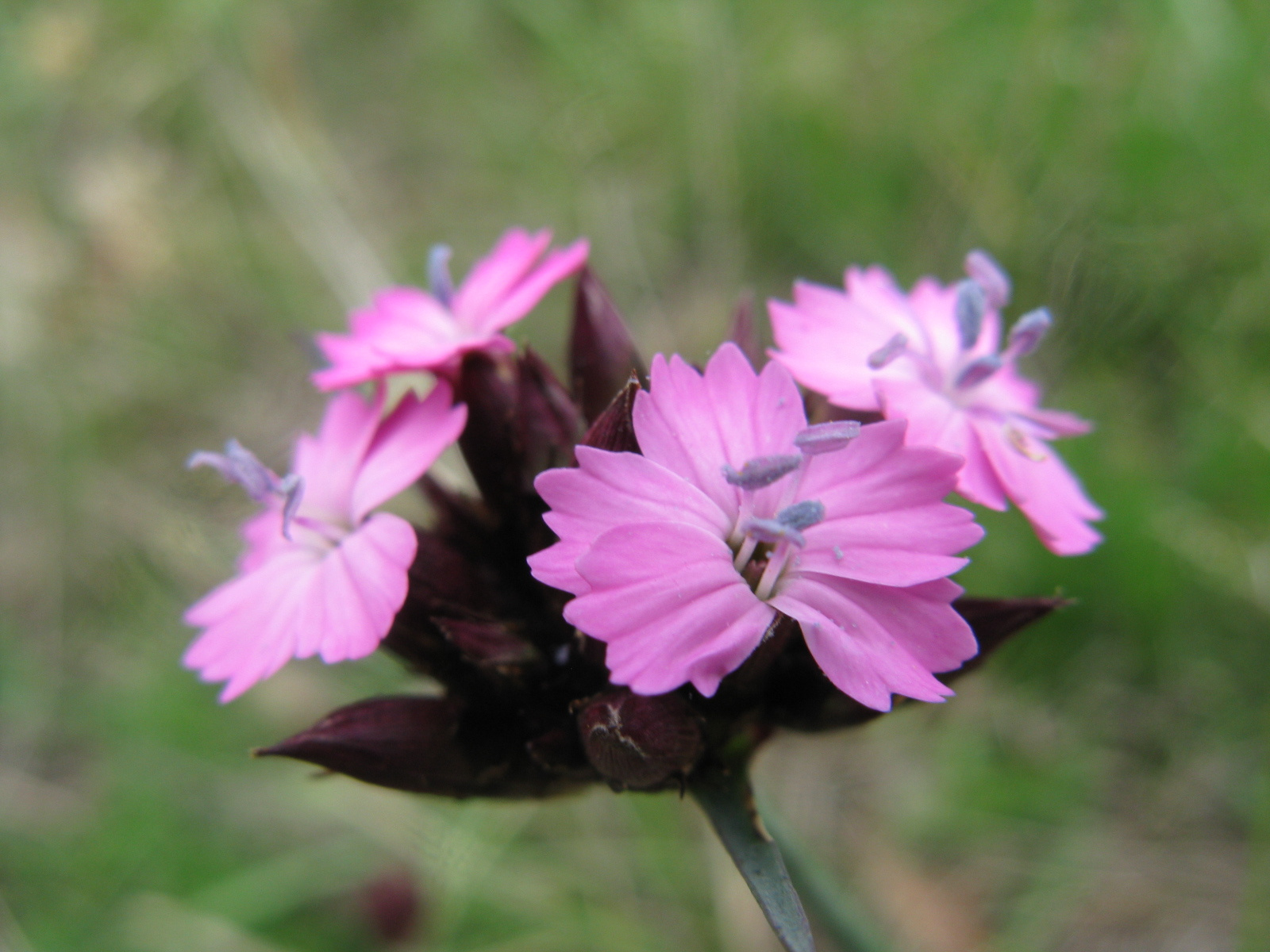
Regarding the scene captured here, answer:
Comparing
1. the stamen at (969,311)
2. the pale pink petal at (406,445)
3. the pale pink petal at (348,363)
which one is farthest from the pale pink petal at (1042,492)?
the pale pink petal at (348,363)

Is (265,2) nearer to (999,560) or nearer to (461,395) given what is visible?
(461,395)

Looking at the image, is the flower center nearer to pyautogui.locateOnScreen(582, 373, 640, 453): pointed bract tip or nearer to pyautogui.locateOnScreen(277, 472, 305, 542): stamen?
pyautogui.locateOnScreen(582, 373, 640, 453): pointed bract tip

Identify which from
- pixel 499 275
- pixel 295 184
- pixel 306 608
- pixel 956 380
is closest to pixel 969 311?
pixel 956 380

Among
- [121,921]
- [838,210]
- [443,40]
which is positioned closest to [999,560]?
[838,210]

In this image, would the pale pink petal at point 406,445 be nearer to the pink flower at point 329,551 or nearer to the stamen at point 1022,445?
the pink flower at point 329,551

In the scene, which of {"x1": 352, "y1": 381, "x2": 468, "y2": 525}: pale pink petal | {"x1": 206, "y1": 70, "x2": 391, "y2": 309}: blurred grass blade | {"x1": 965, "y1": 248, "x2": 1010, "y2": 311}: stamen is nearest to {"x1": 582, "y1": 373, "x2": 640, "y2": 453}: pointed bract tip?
{"x1": 352, "y1": 381, "x2": 468, "y2": 525}: pale pink petal
